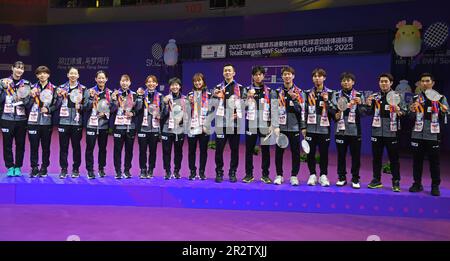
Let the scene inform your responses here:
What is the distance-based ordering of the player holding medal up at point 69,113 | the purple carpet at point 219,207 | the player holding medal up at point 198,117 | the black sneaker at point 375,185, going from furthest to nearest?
1. the player holding medal up at point 198,117
2. the player holding medal up at point 69,113
3. the black sneaker at point 375,185
4. the purple carpet at point 219,207

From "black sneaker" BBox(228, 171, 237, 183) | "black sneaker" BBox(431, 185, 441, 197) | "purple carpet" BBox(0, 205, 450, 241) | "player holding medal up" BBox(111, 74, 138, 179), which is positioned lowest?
"purple carpet" BBox(0, 205, 450, 241)

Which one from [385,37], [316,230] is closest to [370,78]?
[385,37]

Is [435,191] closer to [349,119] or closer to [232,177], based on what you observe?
[349,119]

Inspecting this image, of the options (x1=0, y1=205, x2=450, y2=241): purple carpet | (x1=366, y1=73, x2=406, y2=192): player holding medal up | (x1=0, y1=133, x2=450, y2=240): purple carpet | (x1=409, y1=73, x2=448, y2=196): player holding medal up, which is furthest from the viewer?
(x1=366, y1=73, x2=406, y2=192): player holding medal up

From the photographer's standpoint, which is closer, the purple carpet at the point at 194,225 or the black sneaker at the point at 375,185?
the purple carpet at the point at 194,225

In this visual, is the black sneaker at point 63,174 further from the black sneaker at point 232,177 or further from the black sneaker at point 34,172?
the black sneaker at point 232,177

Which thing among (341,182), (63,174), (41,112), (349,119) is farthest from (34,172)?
(349,119)

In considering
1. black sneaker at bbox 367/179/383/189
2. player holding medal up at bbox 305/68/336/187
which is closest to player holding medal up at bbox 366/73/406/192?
black sneaker at bbox 367/179/383/189

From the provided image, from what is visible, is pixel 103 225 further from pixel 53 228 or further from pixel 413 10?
pixel 413 10

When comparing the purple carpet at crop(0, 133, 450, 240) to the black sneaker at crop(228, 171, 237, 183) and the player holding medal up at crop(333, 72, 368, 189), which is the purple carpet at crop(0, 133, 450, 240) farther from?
the player holding medal up at crop(333, 72, 368, 189)

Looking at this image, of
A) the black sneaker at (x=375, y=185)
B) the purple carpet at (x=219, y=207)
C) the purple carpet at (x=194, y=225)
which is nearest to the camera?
the purple carpet at (x=194, y=225)

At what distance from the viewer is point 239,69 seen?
11984mm

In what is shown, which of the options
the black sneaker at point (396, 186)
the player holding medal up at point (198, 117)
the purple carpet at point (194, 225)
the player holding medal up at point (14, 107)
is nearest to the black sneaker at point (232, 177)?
the player holding medal up at point (198, 117)

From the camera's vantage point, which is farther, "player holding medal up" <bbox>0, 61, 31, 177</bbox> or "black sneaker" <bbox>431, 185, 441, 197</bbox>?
"player holding medal up" <bbox>0, 61, 31, 177</bbox>
